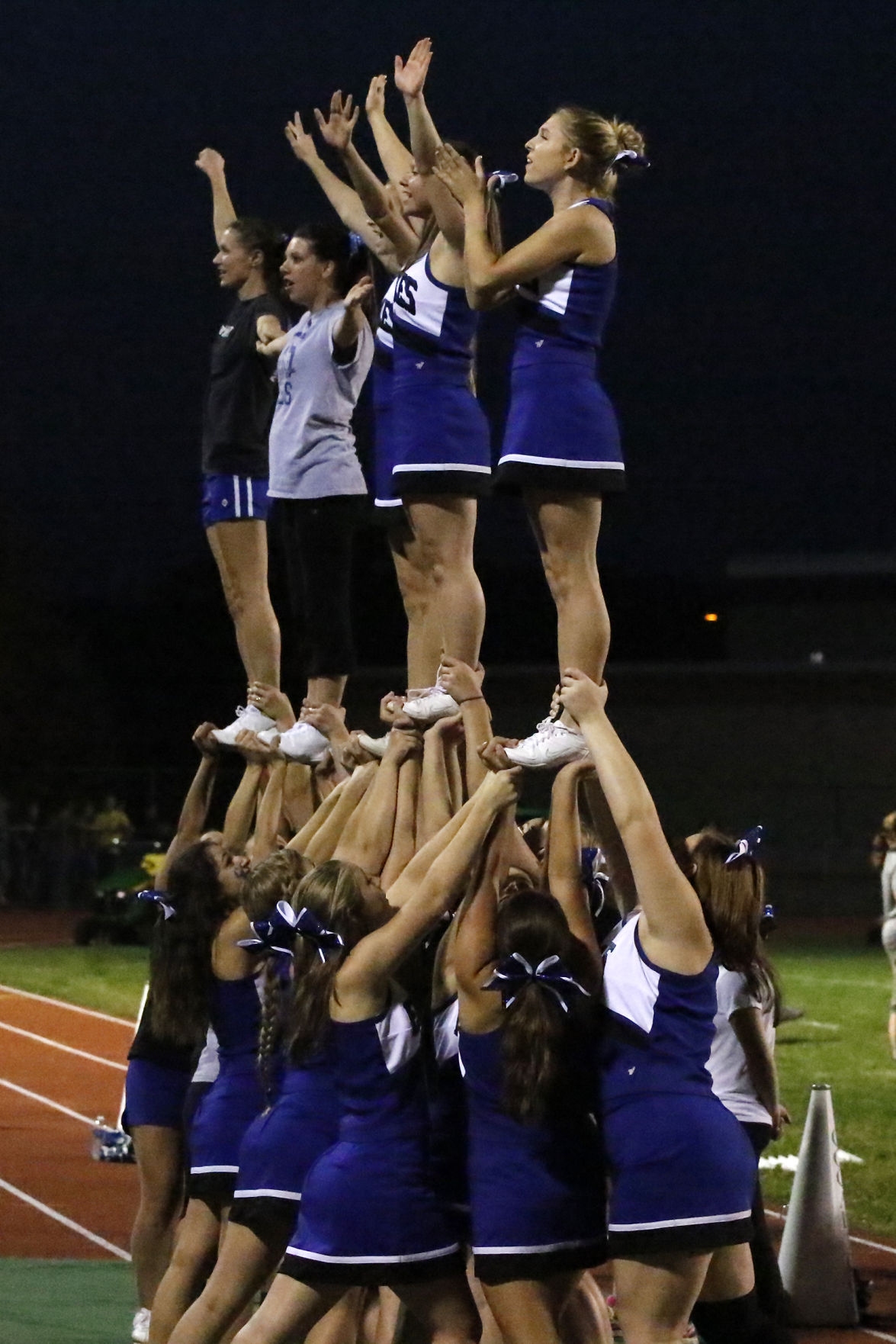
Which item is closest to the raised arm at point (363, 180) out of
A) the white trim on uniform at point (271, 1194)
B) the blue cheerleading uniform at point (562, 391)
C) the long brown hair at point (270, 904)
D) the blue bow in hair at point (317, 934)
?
the blue cheerleading uniform at point (562, 391)

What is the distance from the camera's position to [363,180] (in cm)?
679

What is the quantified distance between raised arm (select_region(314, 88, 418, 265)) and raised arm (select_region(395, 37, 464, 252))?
708mm

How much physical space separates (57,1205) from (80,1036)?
7584 mm

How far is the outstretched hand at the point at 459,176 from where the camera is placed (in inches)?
219

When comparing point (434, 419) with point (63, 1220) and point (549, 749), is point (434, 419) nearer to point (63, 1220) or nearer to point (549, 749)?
point (549, 749)

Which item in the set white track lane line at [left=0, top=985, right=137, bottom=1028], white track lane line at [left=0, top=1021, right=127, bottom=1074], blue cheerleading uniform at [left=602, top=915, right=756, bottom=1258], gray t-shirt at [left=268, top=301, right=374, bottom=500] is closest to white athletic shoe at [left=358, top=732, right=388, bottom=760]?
gray t-shirt at [left=268, top=301, right=374, bottom=500]

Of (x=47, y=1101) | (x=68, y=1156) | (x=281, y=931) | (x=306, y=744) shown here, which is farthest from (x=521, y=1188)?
(x=47, y=1101)

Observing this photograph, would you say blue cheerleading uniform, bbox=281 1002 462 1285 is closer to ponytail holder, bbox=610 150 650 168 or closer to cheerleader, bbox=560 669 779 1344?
cheerleader, bbox=560 669 779 1344

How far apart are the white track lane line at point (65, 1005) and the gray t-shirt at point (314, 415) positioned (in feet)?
40.9

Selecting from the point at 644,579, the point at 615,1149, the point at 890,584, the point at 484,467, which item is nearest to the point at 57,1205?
the point at 484,467

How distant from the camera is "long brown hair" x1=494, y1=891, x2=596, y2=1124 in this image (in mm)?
4539

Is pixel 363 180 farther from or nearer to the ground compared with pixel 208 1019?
farther from the ground

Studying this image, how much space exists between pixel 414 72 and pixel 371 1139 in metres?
3.12

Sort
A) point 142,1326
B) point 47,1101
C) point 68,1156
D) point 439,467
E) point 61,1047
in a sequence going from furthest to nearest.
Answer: point 61,1047, point 47,1101, point 68,1156, point 142,1326, point 439,467
